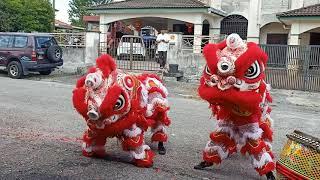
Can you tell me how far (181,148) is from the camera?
6.79 metres

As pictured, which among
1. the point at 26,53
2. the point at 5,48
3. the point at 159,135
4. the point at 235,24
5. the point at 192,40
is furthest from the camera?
the point at 235,24

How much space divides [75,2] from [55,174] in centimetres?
6585

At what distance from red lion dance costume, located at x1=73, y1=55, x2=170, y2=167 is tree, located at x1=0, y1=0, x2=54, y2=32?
29.4 meters

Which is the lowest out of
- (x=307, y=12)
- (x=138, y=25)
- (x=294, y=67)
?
(x=294, y=67)

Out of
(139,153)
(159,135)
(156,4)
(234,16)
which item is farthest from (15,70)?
(234,16)

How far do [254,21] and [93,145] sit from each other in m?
A: 21.4

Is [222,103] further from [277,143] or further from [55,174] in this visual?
[277,143]

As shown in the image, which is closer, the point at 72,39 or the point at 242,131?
the point at 242,131

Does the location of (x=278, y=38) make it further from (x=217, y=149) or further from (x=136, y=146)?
(x=136, y=146)

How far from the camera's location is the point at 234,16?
26.2 meters

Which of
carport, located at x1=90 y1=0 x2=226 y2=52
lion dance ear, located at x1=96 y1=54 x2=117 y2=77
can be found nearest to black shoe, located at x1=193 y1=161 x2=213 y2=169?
lion dance ear, located at x1=96 y1=54 x2=117 y2=77

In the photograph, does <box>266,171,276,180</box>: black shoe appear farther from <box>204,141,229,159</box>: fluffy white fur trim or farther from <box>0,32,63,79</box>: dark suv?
<box>0,32,63,79</box>: dark suv

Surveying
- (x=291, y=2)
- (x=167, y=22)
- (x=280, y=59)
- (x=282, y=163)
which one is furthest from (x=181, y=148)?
(x=167, y=22)

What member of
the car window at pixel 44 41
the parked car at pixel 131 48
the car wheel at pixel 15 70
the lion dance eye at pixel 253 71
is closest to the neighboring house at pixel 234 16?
the parked car at pixel 131 48
